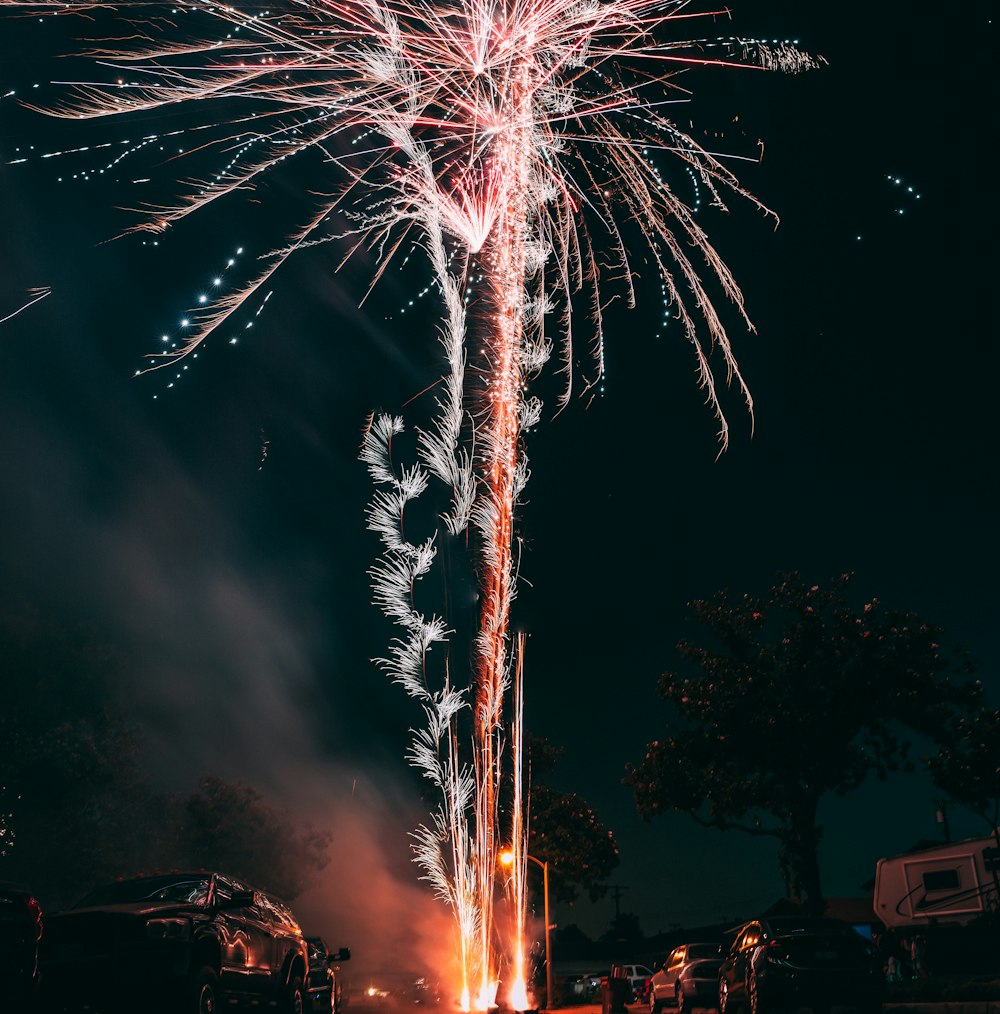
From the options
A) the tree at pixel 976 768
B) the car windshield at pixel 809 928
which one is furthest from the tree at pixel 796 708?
the car windshield at pixel 809 928

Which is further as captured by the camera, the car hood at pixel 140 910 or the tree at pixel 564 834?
the tree at pixel 564 834

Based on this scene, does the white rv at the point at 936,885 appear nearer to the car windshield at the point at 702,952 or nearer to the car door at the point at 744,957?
the car windshield at the point at 702,952

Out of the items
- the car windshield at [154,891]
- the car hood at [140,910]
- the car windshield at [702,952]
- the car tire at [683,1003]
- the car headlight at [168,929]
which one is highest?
the car windshield at [154,891]

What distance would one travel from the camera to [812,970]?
11578 mm

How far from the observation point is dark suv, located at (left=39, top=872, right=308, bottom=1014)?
8.38m

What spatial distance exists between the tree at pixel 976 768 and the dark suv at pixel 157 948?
1818 centimetres

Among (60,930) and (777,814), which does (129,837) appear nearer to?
(777,814)

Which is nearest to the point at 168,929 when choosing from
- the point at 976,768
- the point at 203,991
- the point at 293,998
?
the point at 203,991

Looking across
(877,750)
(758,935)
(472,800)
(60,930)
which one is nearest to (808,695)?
(877,750)

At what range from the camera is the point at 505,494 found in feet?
48.8

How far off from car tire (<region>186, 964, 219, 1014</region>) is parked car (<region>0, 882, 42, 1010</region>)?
143 centimetres

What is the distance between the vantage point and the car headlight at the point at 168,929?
862 centimetres

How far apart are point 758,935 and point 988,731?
43.5ft

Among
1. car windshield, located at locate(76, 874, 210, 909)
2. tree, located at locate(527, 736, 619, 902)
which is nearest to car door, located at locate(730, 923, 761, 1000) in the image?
car windshield, located at locate(76, 874, 210, 909)
